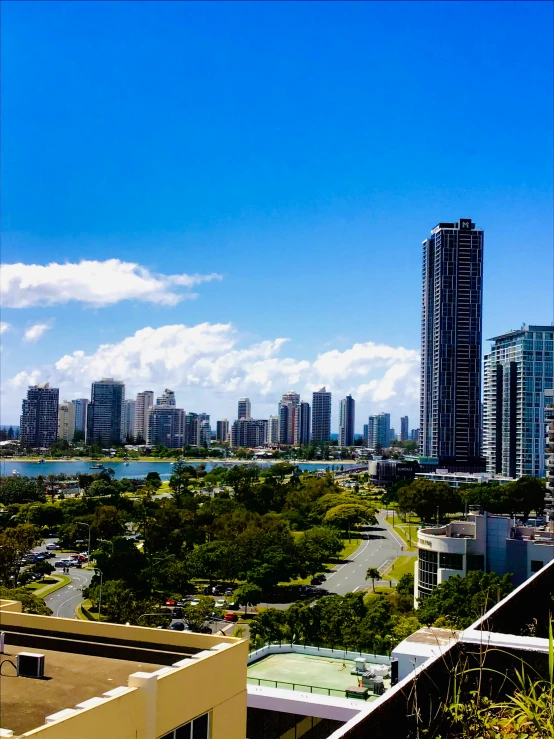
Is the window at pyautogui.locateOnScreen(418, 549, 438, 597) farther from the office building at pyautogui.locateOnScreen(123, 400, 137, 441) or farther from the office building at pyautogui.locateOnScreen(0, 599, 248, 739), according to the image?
the office building at pyautogui.locateOnScreen(123, 400, 137, 441)

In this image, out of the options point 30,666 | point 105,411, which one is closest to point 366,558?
point 30,666

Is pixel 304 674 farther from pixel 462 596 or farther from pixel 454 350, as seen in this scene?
pixel 454 350

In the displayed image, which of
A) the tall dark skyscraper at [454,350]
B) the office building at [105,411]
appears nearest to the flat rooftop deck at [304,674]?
the tall dark skyscraper at [454,350]

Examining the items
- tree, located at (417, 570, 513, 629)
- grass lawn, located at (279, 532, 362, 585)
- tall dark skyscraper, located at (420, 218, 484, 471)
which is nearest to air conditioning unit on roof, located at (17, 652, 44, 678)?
tree, located at (417, 570, 513, 629)

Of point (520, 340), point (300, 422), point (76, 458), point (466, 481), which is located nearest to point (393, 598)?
point (466, 481)

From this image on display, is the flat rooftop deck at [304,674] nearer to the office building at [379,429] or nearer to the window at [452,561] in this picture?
the window at [452,561]

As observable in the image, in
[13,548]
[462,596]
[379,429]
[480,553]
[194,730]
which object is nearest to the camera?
[194,730]

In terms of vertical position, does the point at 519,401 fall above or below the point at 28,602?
above
